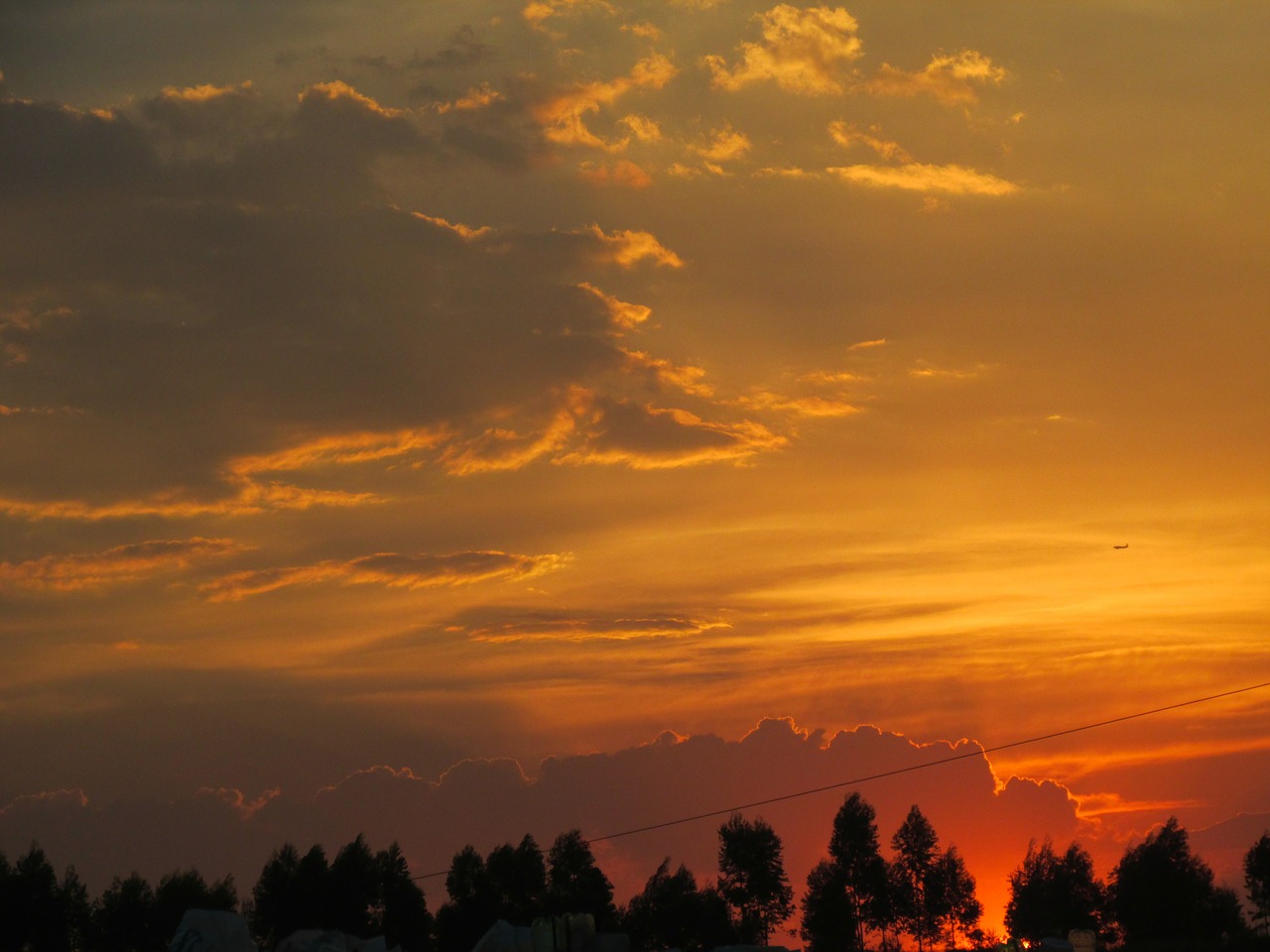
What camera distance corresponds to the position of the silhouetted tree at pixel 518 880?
12638 centimetres

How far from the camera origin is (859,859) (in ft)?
424

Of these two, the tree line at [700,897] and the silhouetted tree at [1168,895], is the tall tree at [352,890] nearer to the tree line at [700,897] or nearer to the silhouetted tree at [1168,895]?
the tree line at [700,897]

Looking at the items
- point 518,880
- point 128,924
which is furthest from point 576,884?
point 128,924

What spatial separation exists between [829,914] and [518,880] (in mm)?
28767

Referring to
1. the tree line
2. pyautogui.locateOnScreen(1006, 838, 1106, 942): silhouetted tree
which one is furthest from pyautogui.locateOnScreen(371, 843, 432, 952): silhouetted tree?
pyautogui.locateOnScreen(1006, 838, 1106, 942): silhouetted tree

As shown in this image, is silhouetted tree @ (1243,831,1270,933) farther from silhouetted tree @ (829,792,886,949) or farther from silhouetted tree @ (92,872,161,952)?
silhouetted tree @ (92,872,161,952)

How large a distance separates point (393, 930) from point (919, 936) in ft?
158

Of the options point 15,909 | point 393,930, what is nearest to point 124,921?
point 15,909

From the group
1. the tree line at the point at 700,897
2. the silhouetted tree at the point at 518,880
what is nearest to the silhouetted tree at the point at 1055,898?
the tree line at the point at 700,897

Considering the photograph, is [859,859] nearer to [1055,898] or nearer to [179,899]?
[1055,898]

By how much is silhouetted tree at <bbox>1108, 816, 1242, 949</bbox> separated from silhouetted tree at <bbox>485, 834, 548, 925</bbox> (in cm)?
5245

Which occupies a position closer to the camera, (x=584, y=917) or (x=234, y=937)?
(x=584, y=917)

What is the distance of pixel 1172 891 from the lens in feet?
402

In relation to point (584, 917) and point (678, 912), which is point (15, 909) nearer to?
point (678, 912)
